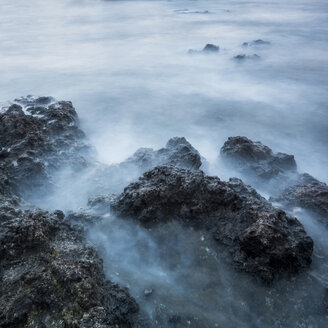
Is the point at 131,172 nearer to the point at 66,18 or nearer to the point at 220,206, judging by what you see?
the point at 220,206

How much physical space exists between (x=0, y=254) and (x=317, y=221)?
3.61m

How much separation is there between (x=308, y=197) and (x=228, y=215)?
1.37 m

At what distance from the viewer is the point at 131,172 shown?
513 cm

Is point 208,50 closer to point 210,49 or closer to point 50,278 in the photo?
point 210,49

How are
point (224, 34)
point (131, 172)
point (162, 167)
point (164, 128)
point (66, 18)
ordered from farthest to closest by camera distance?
point (66, 18) < point (224, 34) < point (164, 128) < point (131, 172) < point (162, 167)

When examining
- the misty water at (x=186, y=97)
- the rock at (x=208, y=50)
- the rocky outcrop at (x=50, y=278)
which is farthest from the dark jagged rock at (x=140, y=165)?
the rock at (x=208, y=50)

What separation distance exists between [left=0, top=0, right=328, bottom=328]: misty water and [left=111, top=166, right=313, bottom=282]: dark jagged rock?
→ 0.54 feet

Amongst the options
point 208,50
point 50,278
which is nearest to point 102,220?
point 50,278

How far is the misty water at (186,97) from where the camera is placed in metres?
3.16

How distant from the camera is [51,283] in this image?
104 inches

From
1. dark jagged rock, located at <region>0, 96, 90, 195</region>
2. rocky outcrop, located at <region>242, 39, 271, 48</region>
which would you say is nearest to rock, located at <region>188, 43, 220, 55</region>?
rocky outcrop, located at <region>242, 39, 271, 48</region>

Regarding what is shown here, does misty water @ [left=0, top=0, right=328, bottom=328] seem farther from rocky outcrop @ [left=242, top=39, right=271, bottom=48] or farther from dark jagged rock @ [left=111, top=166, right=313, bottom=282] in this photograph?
rocky outcrop @ [left=242, top=39, right=271, bottom=48]

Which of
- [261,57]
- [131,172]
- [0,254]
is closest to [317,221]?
[131,172]

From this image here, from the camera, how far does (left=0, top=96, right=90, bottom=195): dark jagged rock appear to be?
4.75 m
